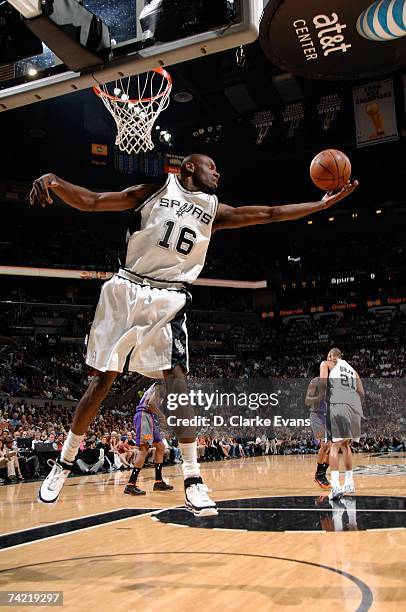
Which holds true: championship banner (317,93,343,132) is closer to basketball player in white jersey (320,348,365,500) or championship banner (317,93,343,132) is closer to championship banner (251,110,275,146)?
championship banner (251,110,275,146)

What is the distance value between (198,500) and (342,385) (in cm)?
410

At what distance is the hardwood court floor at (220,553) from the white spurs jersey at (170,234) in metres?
1.72

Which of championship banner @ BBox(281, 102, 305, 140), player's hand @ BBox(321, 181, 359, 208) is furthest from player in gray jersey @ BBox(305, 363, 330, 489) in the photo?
championship banner @ BBox(281, 102, 305, 140)

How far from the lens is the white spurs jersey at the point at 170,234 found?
3404 mm

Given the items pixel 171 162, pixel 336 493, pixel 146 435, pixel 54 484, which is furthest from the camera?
pixel 171 162

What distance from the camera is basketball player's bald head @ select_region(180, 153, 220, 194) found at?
3.56m

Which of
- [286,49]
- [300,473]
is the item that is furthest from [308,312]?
[286,49]

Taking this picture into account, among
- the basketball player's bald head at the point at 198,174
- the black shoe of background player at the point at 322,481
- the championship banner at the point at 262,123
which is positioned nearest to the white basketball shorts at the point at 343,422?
the black shoe of background player at the point at 322,481

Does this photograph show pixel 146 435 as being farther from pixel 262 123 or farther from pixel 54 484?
pixel 262 123

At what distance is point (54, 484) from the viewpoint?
3.26m

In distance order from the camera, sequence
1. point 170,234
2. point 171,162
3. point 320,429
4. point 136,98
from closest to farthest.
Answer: point 170,234 → point 320,429 → point 136,98 → point 171,162

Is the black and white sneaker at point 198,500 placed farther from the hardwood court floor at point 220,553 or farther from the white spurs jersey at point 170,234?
the white spurs jersey at point 170,234

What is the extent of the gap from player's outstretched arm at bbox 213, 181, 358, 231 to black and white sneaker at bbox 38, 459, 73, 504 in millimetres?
1651

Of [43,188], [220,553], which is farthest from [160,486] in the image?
[43,188]
